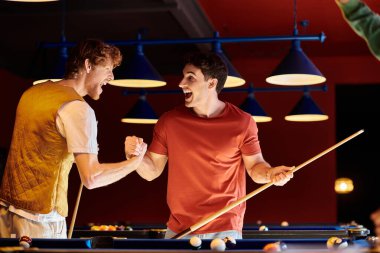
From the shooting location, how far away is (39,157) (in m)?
3.47

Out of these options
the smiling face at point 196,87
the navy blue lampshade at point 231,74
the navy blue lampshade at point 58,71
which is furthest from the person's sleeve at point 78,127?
the navy blue lampshade at point 231,74

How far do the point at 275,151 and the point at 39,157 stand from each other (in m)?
7.90

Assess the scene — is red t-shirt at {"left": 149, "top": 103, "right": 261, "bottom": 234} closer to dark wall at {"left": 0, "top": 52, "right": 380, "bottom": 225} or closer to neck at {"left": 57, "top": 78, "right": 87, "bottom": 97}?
neck at {"left": 57, "top": 78, "right": 87, "bottom": 97}

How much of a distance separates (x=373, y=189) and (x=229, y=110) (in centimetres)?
1098

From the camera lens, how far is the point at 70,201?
38.6 ft

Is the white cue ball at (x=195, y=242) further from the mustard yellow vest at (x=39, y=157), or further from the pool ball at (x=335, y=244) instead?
the mustard yellow vest at (x=39, y=157)

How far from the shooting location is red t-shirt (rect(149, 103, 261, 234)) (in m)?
4.01

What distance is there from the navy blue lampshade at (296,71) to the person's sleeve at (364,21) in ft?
10.2

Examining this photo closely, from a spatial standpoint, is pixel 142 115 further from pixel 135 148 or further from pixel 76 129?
pixel 76 129

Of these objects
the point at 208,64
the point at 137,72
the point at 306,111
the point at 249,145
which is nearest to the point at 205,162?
the point at 249,145

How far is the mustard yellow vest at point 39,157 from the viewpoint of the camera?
346 cm

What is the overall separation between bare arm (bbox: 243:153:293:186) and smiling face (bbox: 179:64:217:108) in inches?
15.9

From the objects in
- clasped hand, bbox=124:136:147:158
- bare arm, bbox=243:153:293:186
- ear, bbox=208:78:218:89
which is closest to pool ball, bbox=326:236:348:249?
bare arm, bbox=243:153:293:186

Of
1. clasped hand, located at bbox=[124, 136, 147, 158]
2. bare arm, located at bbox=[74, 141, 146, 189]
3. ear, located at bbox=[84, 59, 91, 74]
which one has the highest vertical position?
ear, located at bbox=[84, 59, 91, 74]
